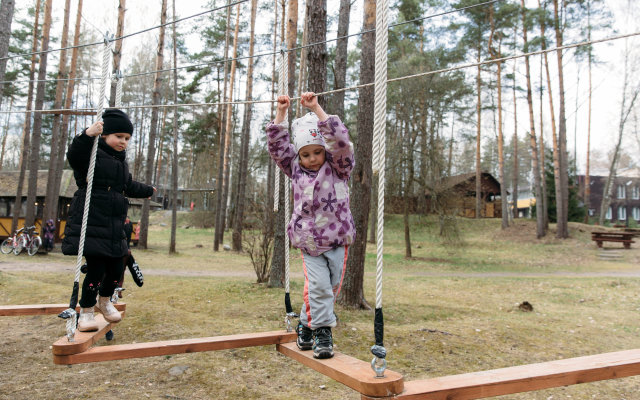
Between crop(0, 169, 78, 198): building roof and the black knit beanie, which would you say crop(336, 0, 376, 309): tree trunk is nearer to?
the black knit beanie

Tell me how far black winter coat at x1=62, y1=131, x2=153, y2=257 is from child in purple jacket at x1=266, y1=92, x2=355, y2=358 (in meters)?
1.33

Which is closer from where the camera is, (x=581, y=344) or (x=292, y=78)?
(x=581, y=344)

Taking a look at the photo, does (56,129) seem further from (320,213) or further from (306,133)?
(320,213)

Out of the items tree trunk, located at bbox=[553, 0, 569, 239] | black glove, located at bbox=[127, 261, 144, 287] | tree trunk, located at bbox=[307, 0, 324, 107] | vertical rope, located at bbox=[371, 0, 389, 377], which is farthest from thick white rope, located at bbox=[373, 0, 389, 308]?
tree trunk, located at bbox=[553, 0, 569, 239]

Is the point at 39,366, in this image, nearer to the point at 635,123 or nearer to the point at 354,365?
the point at 354,365

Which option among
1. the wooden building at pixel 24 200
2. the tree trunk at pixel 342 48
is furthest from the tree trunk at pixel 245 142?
the tree trunk at pixel 342 48

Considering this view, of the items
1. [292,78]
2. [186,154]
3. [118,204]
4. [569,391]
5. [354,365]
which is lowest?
[569,391]

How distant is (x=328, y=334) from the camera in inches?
102

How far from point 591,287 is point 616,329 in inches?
179

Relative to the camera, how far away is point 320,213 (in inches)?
105

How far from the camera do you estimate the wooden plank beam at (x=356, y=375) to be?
1.92 metres

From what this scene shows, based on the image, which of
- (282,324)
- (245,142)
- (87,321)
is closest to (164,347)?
(87,321)

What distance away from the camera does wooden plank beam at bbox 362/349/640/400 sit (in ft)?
6.51

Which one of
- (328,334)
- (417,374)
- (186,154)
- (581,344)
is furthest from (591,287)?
(186,154)
